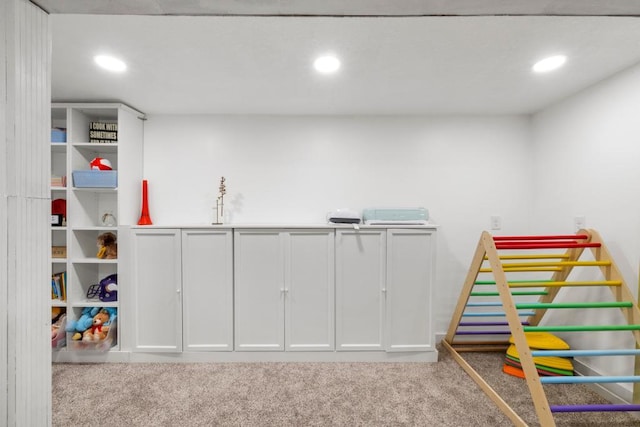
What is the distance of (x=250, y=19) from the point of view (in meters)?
1.40

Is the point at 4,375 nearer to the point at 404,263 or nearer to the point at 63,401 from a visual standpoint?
the point at 63,401

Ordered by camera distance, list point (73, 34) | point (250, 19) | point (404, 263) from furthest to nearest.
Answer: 1. point (404, 263)
2. point (73, 34)
3. point (250, 19)

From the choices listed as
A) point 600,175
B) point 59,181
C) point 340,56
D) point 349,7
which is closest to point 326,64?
point 340,56

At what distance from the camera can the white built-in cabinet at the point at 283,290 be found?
2.48 meters

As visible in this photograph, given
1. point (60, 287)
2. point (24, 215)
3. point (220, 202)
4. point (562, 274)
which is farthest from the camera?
point (220, 202)

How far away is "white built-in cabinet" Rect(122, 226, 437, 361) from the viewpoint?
8.10 feet

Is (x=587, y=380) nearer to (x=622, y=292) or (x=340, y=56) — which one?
(x=622, y=292)

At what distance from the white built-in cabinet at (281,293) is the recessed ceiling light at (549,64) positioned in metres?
1.33

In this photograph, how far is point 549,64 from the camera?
1842 mm

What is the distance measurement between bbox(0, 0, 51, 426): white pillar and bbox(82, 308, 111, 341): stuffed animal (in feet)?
5.62

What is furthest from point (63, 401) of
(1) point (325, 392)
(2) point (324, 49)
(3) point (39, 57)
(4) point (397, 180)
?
(4) point (397, 180)

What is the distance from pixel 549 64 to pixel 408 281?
5.90 feet

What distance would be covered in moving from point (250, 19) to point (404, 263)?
6.67 ft

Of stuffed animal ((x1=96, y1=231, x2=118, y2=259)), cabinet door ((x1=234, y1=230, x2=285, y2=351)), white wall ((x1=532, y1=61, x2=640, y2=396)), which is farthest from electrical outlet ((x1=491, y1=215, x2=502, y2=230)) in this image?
stuffed animal ((x1=96, y1=231, x2=118, y2=259))
